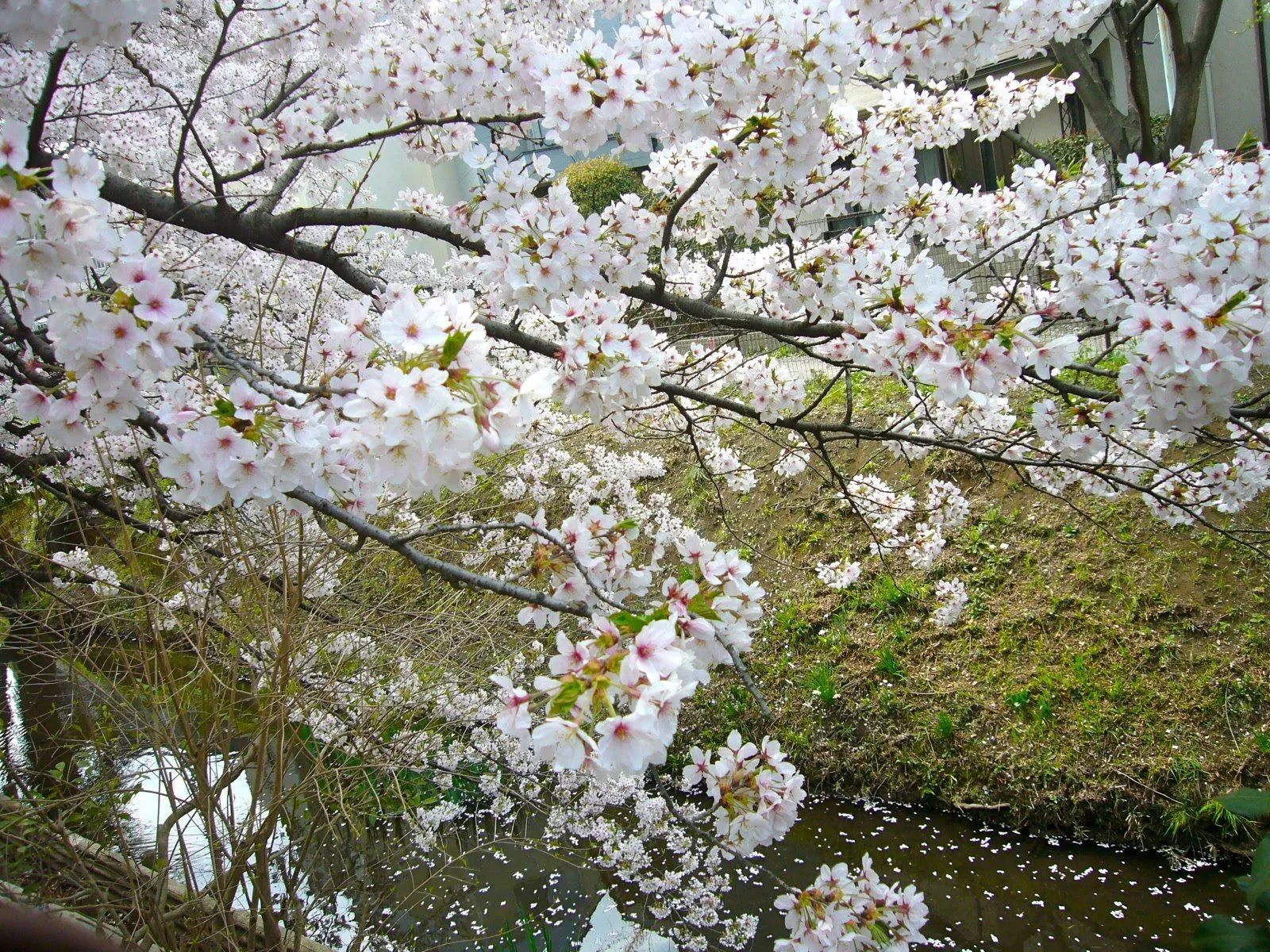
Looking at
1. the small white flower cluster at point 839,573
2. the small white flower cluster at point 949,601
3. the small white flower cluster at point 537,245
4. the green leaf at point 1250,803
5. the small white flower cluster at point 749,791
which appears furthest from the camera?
the small white flower cluster at point 839,573

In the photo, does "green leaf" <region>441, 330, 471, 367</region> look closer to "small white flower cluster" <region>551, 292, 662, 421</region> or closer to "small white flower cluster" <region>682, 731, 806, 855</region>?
"small white flower cluster" <region>551, 292, 662, 421</region>

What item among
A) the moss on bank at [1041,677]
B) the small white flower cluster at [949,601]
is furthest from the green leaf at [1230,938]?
the small white flower cluster at [949,601]

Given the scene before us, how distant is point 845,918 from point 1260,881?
0.79 meters

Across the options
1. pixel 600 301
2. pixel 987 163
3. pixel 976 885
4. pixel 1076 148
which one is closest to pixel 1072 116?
pixel 987 163

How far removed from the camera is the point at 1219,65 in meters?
7.86

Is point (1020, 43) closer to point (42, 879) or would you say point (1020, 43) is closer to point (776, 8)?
point (776, 8)

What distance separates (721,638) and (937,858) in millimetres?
3145

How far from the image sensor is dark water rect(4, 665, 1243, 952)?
307cm

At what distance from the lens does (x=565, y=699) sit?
3.45 feet

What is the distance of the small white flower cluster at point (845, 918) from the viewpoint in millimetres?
1560

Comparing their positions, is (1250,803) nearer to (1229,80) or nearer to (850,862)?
(850,862)

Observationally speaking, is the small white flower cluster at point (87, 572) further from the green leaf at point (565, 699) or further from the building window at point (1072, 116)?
the building window at point (1072, 116)

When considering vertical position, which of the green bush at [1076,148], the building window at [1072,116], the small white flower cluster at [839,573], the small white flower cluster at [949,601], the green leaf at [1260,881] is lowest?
the green leaf at [1260,881]

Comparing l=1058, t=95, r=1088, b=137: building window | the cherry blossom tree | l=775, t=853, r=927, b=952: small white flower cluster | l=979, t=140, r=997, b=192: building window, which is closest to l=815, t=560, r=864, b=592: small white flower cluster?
the cherry blossom tree
